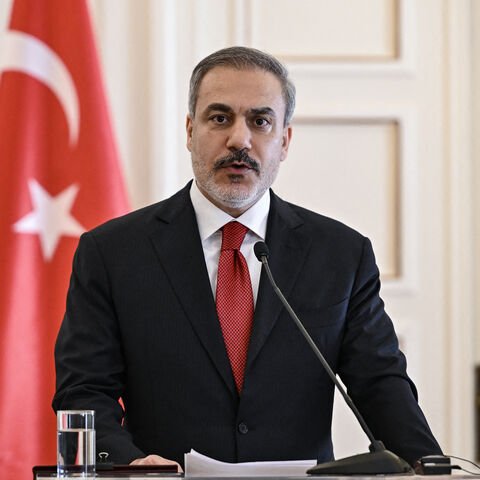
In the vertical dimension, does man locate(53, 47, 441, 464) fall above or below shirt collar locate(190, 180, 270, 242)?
below

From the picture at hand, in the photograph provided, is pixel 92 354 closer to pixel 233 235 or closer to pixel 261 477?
pixel 233 235

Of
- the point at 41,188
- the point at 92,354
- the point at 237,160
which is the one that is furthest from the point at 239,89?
the point at 41,188

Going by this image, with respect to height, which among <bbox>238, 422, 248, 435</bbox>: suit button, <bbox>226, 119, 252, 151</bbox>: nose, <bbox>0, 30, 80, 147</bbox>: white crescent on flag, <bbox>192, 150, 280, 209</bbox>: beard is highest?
<bbox>0, 30, 80, 147</bbox>: white crescent on flag

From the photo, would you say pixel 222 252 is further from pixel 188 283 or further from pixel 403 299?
pixel 403 299

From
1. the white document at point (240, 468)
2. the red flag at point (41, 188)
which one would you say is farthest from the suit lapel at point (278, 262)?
the red flag at point (41, 188)

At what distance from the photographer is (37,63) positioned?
2982 mm

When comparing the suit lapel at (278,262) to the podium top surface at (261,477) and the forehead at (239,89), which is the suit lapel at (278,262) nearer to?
the forehead at (239,89)

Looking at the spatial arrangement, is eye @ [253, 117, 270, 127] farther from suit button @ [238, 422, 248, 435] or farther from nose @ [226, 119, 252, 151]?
suit button @ [238, 422, 248, 435]

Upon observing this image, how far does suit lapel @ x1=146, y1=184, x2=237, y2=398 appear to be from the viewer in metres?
2.04

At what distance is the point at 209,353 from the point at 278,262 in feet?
0.96

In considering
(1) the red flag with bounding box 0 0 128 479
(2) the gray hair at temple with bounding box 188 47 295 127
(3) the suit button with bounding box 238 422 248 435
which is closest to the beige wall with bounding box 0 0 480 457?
(1) the red flag with bounding box 0 0 128 479

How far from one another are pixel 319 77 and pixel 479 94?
0.61 metres

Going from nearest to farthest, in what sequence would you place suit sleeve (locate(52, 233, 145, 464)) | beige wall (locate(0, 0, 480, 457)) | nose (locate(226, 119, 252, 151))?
suit sleeve (locate(52, 233, 145, 464)), nose (locate(226, 119, 252, 151)), beige wall (locate(0, 0, 480, 457))

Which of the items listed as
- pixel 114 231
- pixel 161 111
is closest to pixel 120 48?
pixel 161 111
